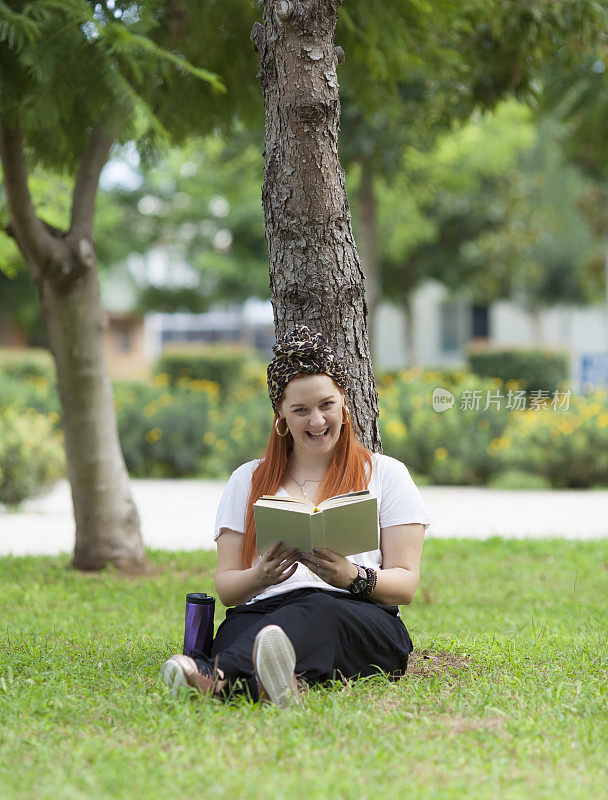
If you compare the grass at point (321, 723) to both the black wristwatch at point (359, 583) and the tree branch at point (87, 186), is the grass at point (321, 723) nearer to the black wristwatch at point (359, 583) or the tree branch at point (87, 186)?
the black wristwatch at point (359, 583)

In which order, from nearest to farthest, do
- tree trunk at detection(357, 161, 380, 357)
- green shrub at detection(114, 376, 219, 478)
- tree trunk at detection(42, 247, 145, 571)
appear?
1. tree trunk at detection(42, 247, 145, 571)
2. green shrub at detection(114, 376, 219, 478)
3. tree trunk at detection(357, 161, 380, 357)

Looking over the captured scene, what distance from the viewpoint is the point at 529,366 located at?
19266mm

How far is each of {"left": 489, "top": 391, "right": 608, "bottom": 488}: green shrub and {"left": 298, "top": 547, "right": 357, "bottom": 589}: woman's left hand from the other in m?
7.86

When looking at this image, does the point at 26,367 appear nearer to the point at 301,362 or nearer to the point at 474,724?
the point at 301,362

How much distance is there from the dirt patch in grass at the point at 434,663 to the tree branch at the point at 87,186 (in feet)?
12.1

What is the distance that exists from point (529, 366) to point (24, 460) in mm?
11941

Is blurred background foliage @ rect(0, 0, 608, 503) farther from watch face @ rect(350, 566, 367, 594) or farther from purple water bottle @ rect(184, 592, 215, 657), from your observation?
watch face @ rect(350, 566, 367, 594)

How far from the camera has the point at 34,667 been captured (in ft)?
13.0

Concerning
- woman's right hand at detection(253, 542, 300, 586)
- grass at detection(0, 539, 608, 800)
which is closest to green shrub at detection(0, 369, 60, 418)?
grass at detection(0, 539, 608, 800)

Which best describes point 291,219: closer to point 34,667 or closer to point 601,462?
point 34,667

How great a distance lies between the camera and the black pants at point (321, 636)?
3.33 metres

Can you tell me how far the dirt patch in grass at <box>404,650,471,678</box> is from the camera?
3885mm

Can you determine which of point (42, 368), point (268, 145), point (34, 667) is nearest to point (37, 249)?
point (268, 145)

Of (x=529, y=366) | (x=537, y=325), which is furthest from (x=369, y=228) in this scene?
(x=537, y=325)
